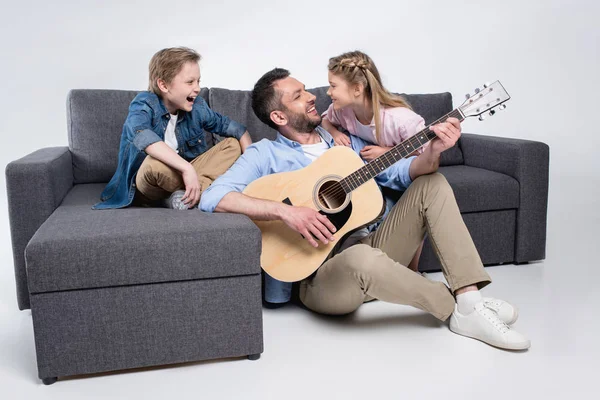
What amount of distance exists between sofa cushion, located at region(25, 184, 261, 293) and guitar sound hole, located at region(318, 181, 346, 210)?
1.14ft

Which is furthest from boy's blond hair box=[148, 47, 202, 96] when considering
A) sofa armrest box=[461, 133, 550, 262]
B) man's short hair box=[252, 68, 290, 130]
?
sofa armrest box=[461, 133, 550, 262]

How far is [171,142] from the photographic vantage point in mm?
2818

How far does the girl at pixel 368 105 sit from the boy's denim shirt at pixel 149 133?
47 centimetres

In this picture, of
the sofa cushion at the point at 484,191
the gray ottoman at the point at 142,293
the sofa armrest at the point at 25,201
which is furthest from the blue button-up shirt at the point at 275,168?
the sofa armrest at the point at 25,201

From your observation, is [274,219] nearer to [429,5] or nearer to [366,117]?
[366,117]

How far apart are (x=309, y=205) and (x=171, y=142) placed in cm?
76

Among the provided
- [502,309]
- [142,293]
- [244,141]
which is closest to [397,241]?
[502,309]

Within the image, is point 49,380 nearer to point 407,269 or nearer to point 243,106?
point 407,269

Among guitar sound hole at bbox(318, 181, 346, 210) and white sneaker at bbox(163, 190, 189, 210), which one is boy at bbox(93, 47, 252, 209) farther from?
guitar sound hole at bbox(318, 181, 346, 210)

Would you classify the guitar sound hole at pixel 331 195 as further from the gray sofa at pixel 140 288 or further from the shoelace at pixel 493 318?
the shoelace at pixel 493 318

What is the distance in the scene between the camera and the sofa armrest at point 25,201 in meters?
2.62

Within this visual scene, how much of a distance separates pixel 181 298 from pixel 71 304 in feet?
1.04

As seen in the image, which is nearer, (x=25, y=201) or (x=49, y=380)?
(x=49, y=380)

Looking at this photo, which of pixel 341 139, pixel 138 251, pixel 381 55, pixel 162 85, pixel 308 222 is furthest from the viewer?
pixel 381 55
